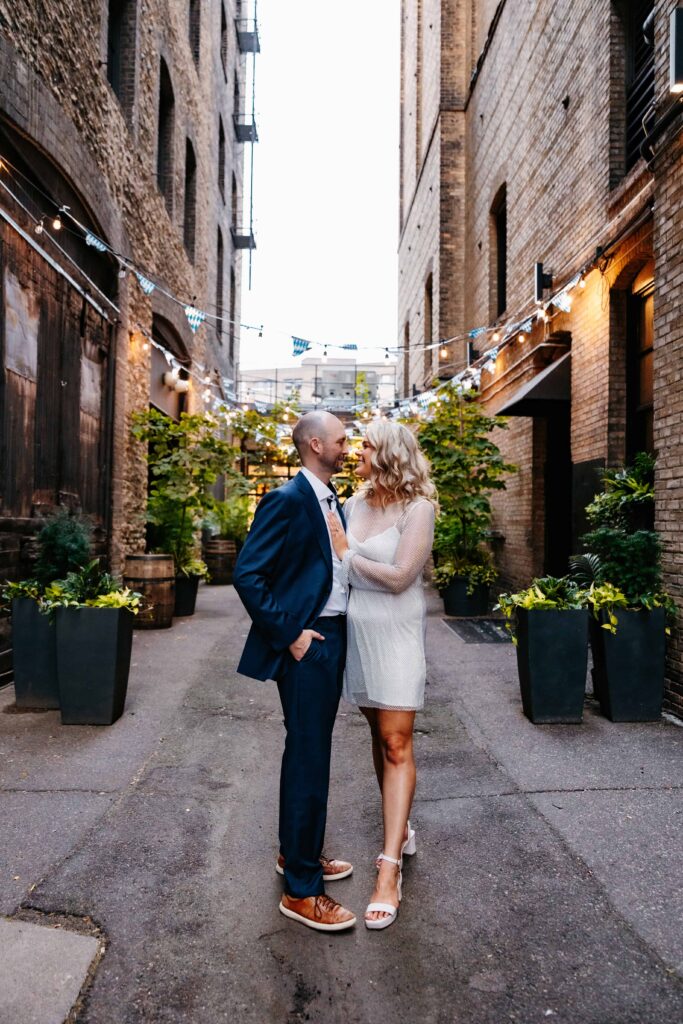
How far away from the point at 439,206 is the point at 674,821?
1502cm

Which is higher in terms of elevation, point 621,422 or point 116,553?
point 621,422

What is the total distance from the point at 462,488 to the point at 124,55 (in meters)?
7.68

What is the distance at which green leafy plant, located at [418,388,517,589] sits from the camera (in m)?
10.2

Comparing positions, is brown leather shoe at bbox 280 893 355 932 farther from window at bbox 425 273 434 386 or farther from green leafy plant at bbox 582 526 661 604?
window at bbox 425 273 434 386

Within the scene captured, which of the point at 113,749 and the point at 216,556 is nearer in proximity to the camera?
the point at 113,749

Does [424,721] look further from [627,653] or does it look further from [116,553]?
[116,553]

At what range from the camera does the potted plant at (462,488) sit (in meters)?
10.2

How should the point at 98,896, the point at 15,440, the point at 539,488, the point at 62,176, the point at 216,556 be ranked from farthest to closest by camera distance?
the point at 216,556
the point at 539,488
the point at 62,176
the point at 15,440
the point at 98,896

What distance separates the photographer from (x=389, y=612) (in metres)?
2.91

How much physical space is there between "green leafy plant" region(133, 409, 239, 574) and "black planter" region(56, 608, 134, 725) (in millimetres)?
5068

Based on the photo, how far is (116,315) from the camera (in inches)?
386

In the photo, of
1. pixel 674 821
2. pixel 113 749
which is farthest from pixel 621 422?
pixel 113 749

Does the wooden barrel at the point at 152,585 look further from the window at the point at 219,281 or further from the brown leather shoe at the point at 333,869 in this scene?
the window at the point at 219,281

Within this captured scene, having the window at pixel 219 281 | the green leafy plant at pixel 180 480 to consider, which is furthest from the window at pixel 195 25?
the green leafy plant at pixel 180 480
